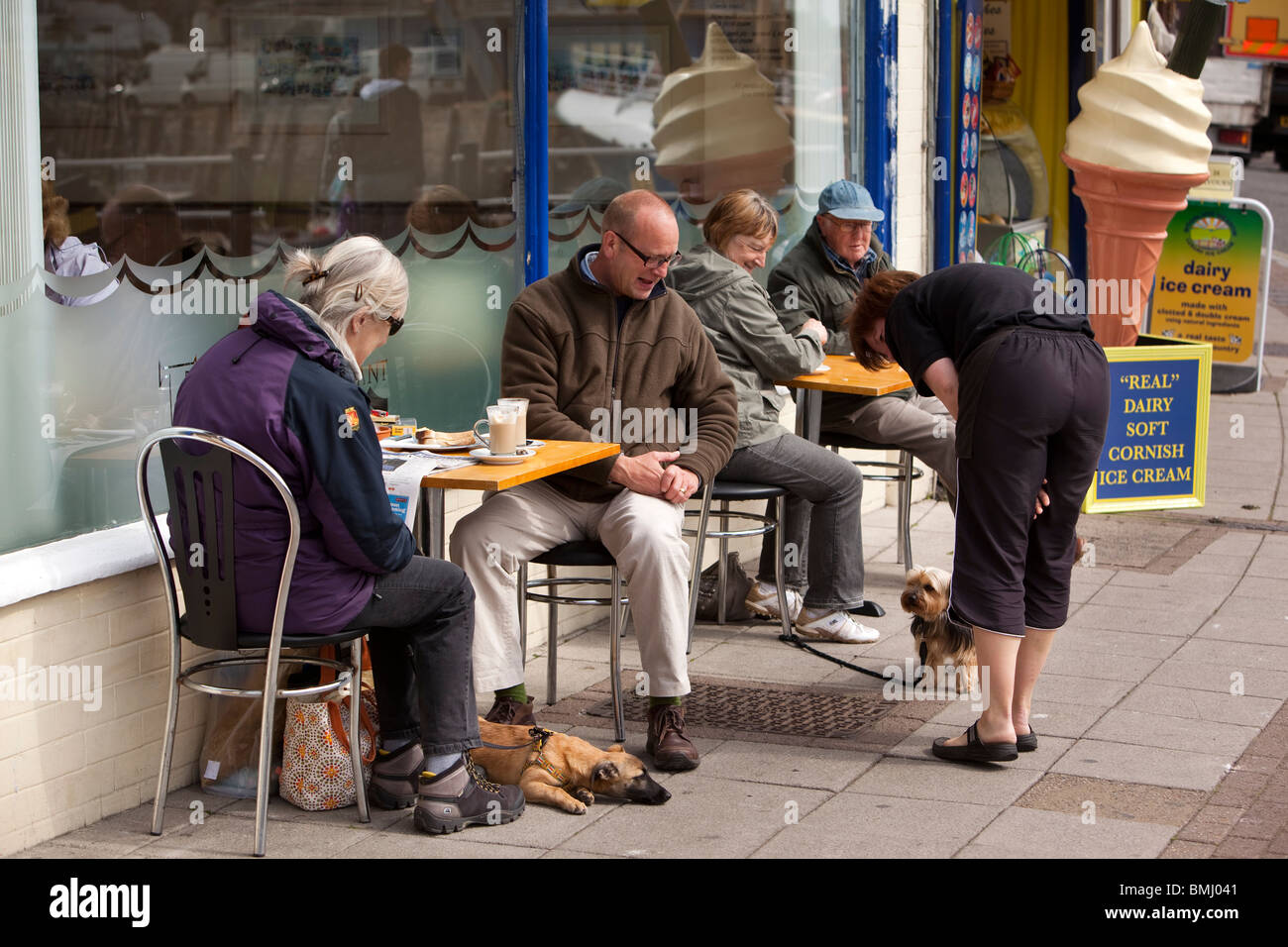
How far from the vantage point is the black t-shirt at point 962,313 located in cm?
430

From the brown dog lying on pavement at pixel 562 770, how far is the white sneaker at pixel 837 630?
67.9 inches

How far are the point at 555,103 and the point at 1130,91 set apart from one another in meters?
3.14

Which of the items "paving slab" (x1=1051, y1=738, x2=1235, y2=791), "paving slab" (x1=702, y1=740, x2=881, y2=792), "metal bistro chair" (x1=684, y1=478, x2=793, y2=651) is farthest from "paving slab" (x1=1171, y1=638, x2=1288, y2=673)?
"paving slab" (x1=702, y1=740, x2=881, y2=792)

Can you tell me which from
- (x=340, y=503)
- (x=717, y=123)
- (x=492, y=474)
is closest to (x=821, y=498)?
(x=492, y=474)

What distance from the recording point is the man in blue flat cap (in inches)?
243

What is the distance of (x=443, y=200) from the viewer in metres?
5.85

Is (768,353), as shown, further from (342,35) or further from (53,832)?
(342,35)

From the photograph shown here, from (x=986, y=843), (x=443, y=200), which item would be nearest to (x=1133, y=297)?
(x=443, y=200)

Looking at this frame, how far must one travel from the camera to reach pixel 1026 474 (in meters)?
4.29

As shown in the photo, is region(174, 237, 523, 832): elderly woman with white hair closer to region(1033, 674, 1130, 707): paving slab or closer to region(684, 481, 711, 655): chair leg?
region(684, 481, 711, 655): chair leg

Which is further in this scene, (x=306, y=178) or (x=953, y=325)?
(x=306, y=178)

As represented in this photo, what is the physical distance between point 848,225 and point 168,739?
3.40 metres

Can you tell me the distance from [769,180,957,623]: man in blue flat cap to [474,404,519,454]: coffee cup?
203 centimetres

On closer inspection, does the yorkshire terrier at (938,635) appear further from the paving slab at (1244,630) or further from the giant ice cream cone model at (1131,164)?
the giant ice cream cone model at (1131,164)
